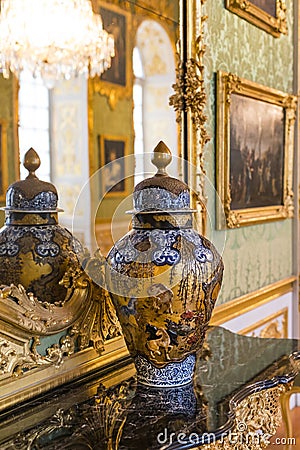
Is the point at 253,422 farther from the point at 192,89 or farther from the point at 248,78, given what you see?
the point at 248,78

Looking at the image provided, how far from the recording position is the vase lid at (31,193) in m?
1.90

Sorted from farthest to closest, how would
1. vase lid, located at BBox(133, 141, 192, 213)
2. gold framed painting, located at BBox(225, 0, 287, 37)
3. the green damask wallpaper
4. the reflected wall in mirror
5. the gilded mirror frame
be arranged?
gold framed painting, located at BBox(225, 0, 287, 37) < the green damask wallpaper < the reflected wall in mirror < vase lid, located at BBox(133, 141, 192, 213) < the gilded mirror frame

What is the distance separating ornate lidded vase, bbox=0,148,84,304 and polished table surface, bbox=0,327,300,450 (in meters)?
0.34

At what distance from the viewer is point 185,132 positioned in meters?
2.89

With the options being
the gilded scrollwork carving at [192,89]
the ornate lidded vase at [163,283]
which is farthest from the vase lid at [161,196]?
the gilded scrollwork carving at [192,89]

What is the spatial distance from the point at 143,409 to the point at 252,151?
2.16 metres

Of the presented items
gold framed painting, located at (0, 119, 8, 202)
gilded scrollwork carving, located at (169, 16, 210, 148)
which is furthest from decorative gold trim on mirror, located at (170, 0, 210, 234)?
gold framed painting, located at (0, 119, 8, 202)

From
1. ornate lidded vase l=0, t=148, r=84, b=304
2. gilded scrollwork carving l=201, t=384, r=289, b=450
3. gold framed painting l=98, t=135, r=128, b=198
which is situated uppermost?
gold framed painting l=98, t=135, r=128, b=198

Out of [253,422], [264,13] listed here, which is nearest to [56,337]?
[253,422]

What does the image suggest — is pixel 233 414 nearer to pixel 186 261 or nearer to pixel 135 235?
pixel 186 261

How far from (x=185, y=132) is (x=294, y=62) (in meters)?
1.77

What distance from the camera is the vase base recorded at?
1.99m

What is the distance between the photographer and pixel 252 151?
3635 millimetres

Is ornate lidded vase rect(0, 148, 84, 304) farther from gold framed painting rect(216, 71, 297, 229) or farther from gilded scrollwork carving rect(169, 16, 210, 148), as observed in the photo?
gold framed painting rect(216, 71, 297, 229)
